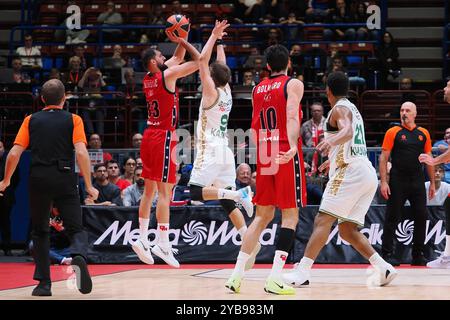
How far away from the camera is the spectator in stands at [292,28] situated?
19.4m

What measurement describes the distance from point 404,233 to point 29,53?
10.8 m

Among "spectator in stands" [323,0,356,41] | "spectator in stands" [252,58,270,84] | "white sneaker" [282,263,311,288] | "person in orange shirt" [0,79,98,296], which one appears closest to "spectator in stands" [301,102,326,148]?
"spectator in stands" [252,58,270,84]

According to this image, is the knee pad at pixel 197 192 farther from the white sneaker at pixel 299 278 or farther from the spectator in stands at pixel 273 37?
the spectator in stands at pixel 273 37

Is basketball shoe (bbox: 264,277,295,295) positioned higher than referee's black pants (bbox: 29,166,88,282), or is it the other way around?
referee's black pants (bbox: 29,166,88,282)

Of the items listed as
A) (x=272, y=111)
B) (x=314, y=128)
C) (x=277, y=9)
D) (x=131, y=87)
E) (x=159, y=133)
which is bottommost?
(x=314, y=128)

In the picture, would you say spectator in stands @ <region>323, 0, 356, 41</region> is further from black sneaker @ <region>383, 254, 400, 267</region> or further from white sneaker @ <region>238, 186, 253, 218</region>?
white sneaker @ <region>238, 186, 253, 218</region>

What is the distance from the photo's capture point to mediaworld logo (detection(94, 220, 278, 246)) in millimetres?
13633

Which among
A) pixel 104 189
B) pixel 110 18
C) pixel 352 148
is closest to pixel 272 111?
pixel 352 148

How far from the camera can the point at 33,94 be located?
59.6 feet

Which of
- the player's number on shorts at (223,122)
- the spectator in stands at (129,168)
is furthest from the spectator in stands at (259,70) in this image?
the player's number on shorts at (223,122)

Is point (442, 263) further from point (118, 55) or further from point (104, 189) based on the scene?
point (118, 55)

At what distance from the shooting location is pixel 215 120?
1089 cm

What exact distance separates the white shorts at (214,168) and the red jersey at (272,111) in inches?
90.0

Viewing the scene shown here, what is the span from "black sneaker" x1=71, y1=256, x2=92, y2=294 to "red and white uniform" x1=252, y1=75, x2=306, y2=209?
5.85 feet
